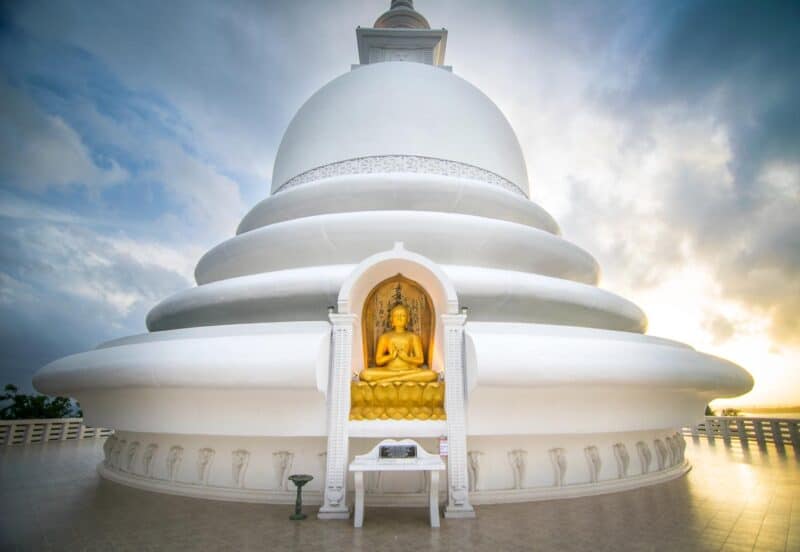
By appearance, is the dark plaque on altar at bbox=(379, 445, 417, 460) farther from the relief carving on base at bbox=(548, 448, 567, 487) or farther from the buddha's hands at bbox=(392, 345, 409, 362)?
the relief carving on base at bbox=(548, 448, 567, 487)

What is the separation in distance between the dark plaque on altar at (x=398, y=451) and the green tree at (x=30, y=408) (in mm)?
12830

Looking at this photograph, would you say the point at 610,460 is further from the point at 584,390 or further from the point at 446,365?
the point at 446,365

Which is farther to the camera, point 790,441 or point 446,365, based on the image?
point 790,441

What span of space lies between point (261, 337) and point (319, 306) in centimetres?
110

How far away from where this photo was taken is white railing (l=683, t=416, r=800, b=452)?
10.5 m

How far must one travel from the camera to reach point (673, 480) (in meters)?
6.48

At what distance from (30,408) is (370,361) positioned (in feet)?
44.3

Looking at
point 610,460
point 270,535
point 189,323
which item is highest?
point 189,323

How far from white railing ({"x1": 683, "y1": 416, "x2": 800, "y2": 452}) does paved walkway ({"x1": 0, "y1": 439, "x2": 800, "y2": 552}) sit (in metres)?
5.64

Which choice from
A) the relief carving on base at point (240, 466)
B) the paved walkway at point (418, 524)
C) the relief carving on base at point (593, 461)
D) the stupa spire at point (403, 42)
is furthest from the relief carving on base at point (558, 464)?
the stupa spire at point (403, 42)

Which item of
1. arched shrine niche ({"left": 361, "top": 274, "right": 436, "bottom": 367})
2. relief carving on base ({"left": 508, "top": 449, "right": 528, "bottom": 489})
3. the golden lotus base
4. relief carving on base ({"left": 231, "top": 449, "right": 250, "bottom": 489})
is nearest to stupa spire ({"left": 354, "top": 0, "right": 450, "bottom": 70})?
arched shrine niche ({"left": 361, "top": 274, "right": 436, "bottom": 367})

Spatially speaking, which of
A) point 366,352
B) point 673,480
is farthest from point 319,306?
point 673,480

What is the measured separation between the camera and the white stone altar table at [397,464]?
14.1 ft

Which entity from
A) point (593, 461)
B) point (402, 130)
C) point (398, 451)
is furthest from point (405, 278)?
point (402, 130)
